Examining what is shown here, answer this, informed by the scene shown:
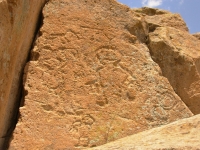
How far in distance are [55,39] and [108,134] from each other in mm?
1117

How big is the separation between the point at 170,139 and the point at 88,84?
3.73 ft

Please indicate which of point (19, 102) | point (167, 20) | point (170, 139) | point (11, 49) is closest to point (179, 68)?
point (167, 20)

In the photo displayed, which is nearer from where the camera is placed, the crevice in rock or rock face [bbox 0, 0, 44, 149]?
rock face [bbox 0, 0, 44, 149]

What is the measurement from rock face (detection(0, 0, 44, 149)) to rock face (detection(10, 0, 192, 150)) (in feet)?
0.38

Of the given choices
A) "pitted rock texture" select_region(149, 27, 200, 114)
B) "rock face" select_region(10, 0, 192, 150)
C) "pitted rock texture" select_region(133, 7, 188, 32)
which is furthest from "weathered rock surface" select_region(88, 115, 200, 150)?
"pitted rock texture" select_region(133, 7, 188, 32)

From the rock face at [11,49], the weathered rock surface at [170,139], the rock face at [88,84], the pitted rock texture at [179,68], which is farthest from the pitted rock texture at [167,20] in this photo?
the weathered rock surface at [170,139]

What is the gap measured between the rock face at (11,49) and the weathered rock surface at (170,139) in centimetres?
92

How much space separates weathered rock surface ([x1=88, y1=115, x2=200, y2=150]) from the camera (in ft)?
7.34

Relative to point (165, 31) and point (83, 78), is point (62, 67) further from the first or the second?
point (165, 31)

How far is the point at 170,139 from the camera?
242cm

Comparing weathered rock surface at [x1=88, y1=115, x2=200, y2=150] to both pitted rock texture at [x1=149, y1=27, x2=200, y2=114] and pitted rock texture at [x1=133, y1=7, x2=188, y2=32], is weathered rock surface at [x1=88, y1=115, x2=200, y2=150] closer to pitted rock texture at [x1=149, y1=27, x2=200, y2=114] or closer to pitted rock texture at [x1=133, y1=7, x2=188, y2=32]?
pitted rock texture at [x1=149, y1=27, x2=200, y2=114]

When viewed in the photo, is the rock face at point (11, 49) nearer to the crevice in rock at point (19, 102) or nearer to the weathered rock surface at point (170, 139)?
the crevice in rock at point (19, 102)

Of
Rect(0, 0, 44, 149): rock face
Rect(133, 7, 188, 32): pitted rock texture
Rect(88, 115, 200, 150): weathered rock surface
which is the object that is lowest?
Rect(88, 115, 200, 150): weathered rock surface

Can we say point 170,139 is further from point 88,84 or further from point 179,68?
point 179,68
